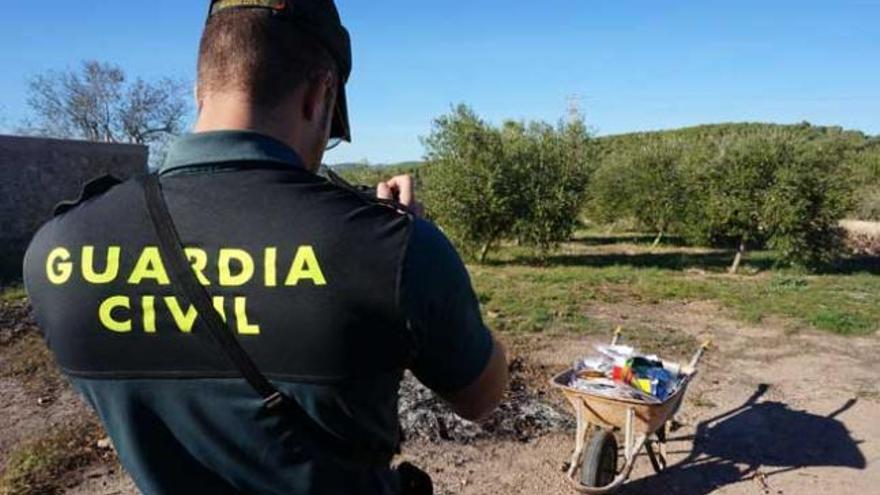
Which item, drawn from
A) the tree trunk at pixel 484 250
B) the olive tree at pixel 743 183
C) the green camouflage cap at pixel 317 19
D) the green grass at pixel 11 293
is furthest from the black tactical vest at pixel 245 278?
the olive tree at pixel 743 183

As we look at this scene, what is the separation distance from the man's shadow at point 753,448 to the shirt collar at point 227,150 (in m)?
4.51

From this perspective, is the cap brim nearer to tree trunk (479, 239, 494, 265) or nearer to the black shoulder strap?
the black shoulder strap

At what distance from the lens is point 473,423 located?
5.75 meters

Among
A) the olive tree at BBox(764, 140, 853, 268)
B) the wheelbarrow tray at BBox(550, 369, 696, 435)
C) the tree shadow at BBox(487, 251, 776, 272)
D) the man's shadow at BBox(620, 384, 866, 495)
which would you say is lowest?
the man's shadow at BBox(620, 384, 866, 495)

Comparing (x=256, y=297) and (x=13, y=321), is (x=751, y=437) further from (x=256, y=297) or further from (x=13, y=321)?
(x=13, y=321)

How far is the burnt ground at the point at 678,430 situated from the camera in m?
4.91

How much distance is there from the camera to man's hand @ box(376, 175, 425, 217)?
4.49 feet

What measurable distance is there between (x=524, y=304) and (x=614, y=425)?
6.22 meters

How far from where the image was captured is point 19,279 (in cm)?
1138

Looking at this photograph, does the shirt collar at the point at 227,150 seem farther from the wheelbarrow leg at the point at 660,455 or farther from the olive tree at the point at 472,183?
the olive tree at the point at 472,183

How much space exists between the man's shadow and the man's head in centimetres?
450

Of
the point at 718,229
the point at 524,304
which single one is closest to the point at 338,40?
the point at 524,304

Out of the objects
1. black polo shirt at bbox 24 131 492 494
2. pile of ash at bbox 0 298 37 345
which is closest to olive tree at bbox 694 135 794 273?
pile of ash at bbox 0 298 37 345

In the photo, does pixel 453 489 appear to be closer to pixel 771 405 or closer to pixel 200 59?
pixel 771 405
